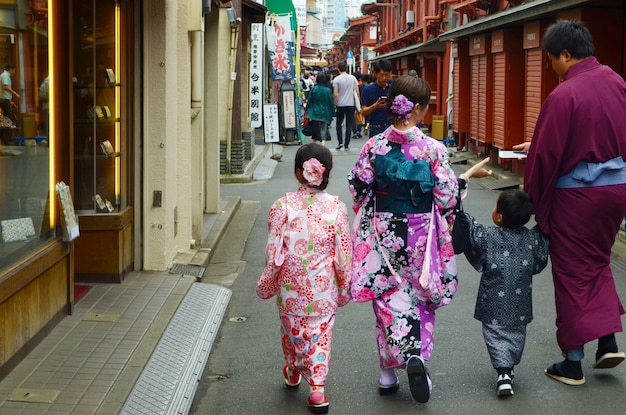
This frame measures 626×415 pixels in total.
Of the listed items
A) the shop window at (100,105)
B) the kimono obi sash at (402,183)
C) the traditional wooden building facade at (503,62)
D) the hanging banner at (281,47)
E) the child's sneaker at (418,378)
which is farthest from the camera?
the hanging banner at (281,47)

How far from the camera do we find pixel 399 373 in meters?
6.24

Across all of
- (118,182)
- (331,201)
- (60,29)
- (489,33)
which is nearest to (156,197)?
(118,182)

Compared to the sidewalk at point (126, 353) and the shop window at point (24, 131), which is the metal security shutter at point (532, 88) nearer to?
the sidewalk at point (126, 353)

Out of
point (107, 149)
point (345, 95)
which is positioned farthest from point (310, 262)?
point (345, 95)

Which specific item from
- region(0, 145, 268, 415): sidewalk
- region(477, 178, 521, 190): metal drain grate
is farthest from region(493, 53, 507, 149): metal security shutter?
region(0, 145, 268, 415): sidewalk

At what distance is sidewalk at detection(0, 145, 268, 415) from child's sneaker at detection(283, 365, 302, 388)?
1.84ft

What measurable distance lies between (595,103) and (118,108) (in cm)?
435

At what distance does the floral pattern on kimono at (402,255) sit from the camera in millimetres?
5574

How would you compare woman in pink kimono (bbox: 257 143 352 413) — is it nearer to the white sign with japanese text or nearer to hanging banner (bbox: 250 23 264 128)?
hanging banner (bbox: 250 23 264 128)

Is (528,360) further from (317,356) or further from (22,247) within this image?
(22,247)

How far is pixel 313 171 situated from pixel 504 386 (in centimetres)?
163

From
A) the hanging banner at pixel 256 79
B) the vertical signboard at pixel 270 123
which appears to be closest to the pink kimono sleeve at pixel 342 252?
the hanging banner at pixel 256 79

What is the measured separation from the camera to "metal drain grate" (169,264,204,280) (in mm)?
9062

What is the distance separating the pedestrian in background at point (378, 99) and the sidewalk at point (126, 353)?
357 centimetres
